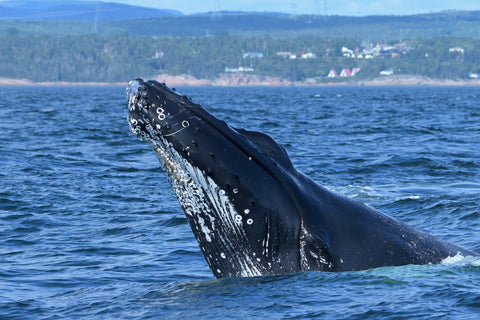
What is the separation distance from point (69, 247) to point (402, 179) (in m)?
9.03

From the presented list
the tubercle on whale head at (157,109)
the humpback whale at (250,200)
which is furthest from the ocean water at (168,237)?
the tubercle on whale head at (157,109)

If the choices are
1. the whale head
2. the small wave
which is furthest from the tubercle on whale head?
the small wave

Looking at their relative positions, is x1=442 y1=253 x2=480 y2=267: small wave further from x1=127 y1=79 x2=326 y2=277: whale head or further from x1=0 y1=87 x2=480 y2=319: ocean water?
x1=127 y1=79 x2=326 y2=277: whale head

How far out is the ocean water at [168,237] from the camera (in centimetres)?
714

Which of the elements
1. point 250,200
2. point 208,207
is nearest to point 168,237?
point 208,207

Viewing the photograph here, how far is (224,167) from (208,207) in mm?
456

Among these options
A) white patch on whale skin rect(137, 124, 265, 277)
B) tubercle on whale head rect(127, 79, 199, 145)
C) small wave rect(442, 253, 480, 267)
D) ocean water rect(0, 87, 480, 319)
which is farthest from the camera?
small wave rect(442, 253, 480, 267)

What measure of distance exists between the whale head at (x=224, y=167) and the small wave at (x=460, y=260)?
1.73 metres

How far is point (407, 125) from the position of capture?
36406 mm

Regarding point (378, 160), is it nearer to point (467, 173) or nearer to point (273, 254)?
point (467, 173)

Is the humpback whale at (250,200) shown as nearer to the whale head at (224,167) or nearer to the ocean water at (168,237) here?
the whale head at (224,167)

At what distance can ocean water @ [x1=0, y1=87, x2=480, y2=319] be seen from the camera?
23.4ft

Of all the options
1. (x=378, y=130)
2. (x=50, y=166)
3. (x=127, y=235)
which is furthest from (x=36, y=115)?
(x=127, y=235)

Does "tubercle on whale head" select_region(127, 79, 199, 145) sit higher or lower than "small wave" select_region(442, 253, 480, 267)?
higher
